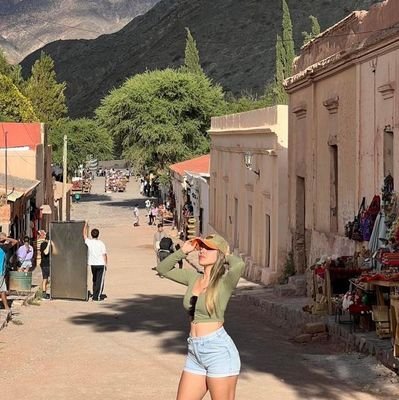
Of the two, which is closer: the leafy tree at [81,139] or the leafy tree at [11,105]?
the leafy tree at [11,105]

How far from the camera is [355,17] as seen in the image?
1744 cm

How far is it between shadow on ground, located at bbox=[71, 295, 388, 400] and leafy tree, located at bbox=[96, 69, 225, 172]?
43108 millimetres

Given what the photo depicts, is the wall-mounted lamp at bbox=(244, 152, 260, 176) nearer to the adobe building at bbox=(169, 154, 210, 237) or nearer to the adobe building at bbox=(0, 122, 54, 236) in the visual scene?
the adobe building at bbox=(0, 122, 54, 236)

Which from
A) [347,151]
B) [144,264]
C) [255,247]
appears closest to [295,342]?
[347,151]

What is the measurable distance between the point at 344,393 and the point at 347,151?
8.89 metres

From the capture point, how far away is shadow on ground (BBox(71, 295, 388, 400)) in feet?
32.2

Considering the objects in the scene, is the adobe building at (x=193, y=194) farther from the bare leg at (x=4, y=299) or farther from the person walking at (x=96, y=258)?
the bare leg at (x=4, y=299)

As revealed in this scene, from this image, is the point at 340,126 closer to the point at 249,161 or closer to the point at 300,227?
the point at 300,227

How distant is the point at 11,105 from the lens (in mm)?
57406

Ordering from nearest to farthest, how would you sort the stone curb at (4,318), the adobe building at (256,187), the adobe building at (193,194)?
the stone curb at (4,318), the adobe building at (256,187), the adobe building at (193,194)

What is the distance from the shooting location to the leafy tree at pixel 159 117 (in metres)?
62.2

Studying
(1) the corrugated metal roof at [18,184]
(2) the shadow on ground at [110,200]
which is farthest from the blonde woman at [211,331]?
(2) the shadow on ground at [110,200]

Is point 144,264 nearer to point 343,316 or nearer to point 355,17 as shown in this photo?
point 355,17

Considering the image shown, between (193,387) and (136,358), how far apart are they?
429 centimetres
